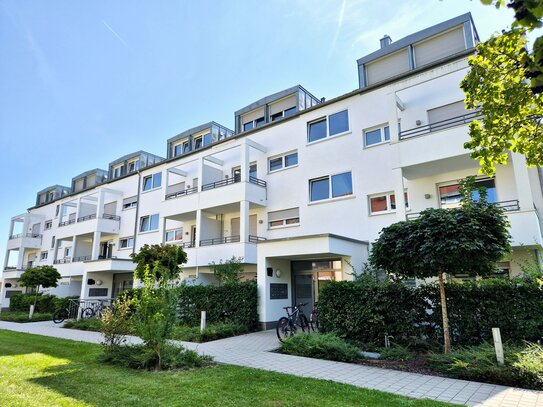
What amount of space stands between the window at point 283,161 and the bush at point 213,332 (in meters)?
8.28

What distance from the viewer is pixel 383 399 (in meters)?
5.13

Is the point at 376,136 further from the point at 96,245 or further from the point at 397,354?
the point at 96,245

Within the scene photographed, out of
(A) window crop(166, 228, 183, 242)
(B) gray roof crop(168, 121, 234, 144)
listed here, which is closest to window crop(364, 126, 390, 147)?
(B) gray roof crop(168, 121, 234, 144)

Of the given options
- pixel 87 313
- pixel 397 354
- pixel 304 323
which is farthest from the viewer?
pixel 87 313

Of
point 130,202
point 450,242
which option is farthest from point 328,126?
point 130,202

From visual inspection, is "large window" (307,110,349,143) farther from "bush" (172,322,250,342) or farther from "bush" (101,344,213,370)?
"bush" (101,344,213,370)

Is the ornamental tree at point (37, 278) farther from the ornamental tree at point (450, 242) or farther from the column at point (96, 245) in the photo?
the ornamental tree at point (450, 242)

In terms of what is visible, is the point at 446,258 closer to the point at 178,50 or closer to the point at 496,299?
the point at 496,299

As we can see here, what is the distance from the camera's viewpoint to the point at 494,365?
6281 mm

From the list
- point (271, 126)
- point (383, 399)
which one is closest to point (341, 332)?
point (383, 399)

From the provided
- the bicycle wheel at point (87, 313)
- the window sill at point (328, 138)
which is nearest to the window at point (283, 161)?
the window sill at point (328, 138)

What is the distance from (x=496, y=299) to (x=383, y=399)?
451cm

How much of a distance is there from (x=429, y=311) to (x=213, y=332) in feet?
22.2

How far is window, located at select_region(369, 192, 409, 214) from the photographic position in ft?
45.4
